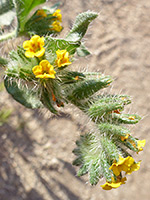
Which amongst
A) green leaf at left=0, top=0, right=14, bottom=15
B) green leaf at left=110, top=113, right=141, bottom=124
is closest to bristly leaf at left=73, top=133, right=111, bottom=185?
green leaf at left=110, top=113, right=141, bottom=124

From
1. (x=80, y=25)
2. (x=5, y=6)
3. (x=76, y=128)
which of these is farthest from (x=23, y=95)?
(x=76, y=128)

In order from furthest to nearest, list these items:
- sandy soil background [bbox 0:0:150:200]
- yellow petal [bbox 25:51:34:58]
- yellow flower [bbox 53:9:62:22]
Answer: sandy soil background [bbox 0:0:150:200], yellow flower [bbox 53:9:62:22], yellow petal [bbox 25:51:34:58]

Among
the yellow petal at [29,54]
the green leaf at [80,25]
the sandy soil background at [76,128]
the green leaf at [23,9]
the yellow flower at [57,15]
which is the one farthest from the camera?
the sandy soil background at [76,128]

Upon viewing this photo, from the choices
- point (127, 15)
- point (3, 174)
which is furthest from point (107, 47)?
point (3, 174)

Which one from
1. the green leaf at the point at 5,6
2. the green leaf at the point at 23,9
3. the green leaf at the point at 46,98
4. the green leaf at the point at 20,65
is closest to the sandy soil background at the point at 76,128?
the green leaf at the point at 5,6

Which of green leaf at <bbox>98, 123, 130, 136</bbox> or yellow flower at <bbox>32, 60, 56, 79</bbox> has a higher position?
yellow flower at <bbox>32, 60, 56, 79</bbox>

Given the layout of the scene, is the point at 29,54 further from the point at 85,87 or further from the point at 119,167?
the point at 119,167

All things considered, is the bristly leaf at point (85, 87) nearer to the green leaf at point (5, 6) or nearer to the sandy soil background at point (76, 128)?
the green leaf at point (5, 6)

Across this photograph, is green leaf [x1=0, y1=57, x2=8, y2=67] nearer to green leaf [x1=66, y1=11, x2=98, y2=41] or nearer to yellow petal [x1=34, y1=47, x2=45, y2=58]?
yellow petal [x1=34, y1=47, x2=45, y2=58]
